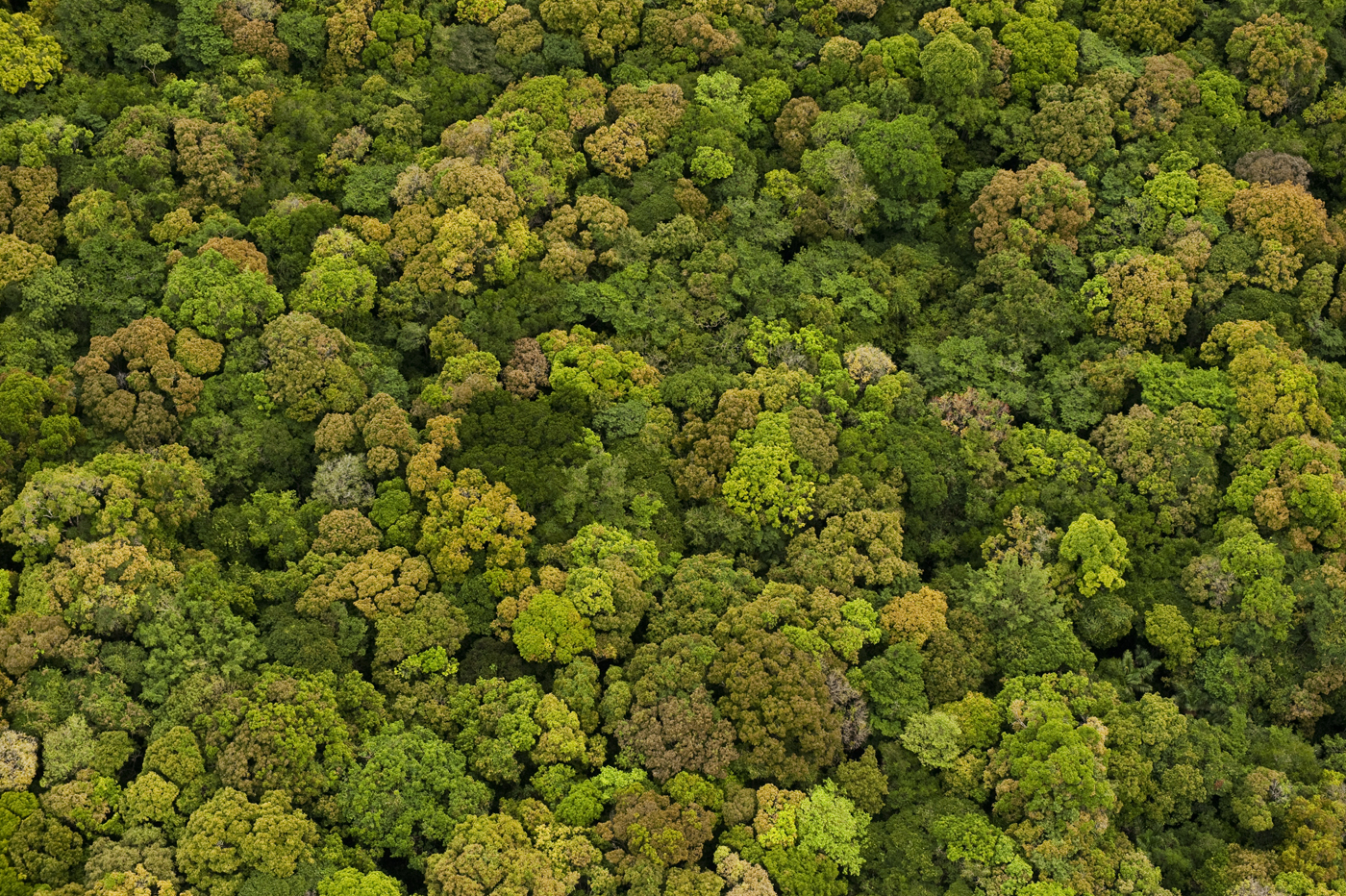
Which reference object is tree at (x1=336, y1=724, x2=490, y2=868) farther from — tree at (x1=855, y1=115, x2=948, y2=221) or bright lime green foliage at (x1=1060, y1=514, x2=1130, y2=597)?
tree at (x1=855, y1=115, x2=948, y2=221)

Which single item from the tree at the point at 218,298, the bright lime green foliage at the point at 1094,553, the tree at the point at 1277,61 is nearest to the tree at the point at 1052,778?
the bright lime green foliage at the point at 1094,553

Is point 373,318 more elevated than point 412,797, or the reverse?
point 373,318

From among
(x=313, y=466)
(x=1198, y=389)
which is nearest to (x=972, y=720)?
(x=1198, y=389)

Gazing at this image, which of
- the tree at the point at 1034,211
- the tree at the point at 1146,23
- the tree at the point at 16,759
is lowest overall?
the tree at the point at 16,759

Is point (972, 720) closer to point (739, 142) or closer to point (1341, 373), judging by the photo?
point (1341, 373)

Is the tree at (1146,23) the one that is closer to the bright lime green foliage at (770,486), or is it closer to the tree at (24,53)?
the bright lime green foliage at (770,486)

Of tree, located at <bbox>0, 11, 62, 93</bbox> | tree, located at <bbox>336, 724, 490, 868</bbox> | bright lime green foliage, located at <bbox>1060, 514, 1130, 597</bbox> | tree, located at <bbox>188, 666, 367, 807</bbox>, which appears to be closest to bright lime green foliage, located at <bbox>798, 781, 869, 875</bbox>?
tree, located at <bbox>336, 724, 490, 868</bbox>

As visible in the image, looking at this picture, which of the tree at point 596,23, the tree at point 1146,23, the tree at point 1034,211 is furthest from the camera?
the tree at point 1146,23
